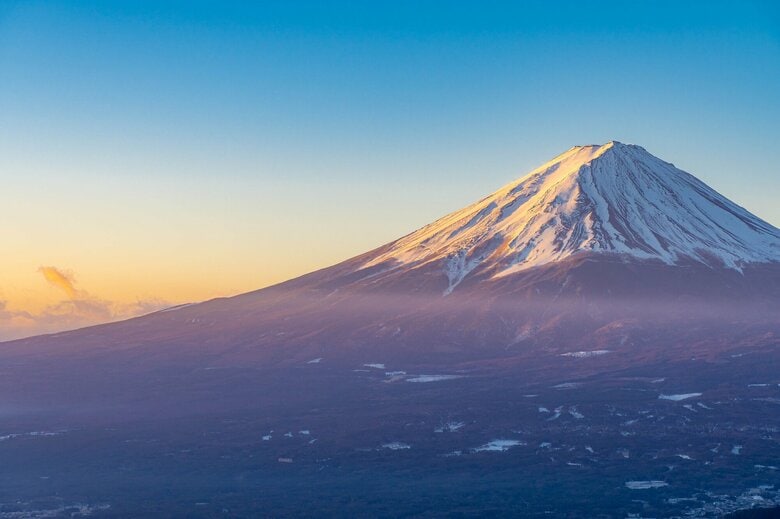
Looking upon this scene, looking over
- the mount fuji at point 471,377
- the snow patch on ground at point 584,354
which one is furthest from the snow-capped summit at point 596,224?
the snow patch on ground at point 584,354

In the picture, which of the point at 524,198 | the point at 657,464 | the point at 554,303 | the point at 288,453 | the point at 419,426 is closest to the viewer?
the point at 657,464

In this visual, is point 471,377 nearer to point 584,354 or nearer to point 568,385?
point 568,385

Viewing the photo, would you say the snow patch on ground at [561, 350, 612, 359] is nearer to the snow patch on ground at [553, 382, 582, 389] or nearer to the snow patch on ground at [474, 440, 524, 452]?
the snow patch on ground at [553, 382, 582, 389]

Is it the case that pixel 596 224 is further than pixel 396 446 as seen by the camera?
Yes

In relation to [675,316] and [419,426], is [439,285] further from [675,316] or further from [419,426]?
[419,426]

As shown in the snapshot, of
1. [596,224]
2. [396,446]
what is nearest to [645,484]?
[396,446]

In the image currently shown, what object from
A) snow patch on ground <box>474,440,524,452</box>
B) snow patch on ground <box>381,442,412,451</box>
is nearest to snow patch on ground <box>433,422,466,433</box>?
snow patch on ground <box>474,440,524,452</box>

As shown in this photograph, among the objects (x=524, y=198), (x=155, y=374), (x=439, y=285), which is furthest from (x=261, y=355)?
(x=524, y=198)
